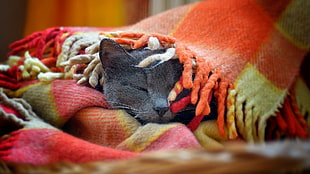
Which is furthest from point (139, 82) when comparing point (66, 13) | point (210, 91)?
point (66, 13)

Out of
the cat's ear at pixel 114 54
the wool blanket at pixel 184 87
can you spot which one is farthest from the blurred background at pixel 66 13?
the cat's ear at pixel 114 54

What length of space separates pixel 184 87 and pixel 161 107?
0.17 feet

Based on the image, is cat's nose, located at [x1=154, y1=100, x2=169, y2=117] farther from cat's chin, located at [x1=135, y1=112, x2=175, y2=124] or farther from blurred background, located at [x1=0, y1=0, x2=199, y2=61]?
blurred background, located at [x1=0, y1=0, x2=199, y2=61]

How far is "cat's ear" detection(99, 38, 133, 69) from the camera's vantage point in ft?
2.09

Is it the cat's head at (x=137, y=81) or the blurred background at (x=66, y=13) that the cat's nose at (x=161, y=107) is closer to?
the cat's head at (x=137, y=81)

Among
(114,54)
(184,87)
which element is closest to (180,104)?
(184,87)

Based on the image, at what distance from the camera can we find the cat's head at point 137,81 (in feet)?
2.05

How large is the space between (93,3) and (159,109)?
62cm

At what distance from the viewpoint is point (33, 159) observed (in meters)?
0.54

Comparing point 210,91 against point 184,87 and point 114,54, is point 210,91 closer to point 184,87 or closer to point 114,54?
point 184,87

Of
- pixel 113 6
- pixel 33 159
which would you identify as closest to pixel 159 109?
pixel 33 159

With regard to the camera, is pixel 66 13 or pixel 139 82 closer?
pixel 139 82

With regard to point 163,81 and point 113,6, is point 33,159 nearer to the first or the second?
point 163,81

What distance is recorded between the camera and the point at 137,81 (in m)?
0.64
